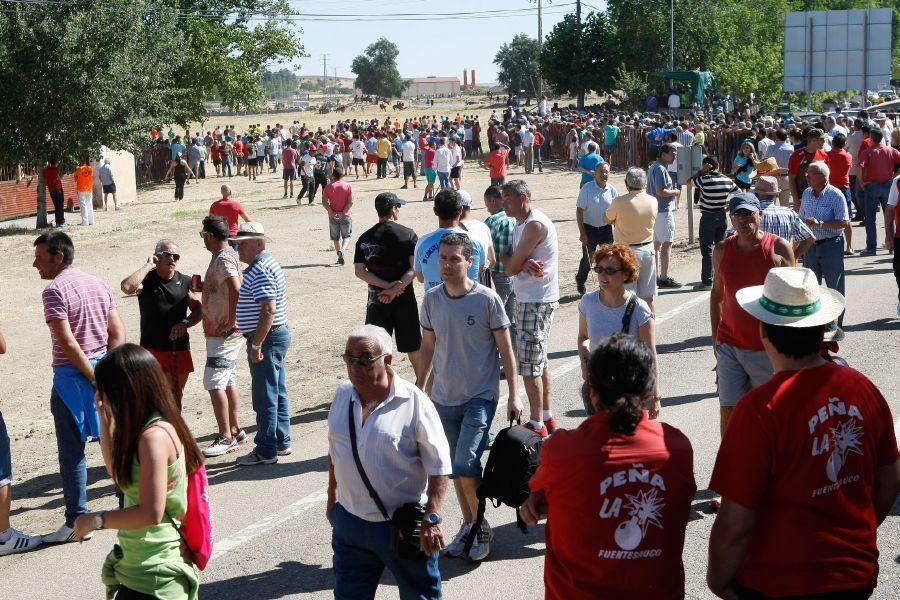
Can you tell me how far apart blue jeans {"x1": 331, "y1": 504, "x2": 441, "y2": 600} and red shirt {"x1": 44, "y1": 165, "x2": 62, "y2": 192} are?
25341 mm

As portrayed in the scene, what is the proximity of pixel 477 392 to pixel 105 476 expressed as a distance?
380 cm

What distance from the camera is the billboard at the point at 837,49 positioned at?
34.6 metres

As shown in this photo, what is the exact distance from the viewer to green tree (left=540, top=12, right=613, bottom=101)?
3066 inches

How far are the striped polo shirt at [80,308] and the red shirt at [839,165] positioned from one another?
11661 millimetres

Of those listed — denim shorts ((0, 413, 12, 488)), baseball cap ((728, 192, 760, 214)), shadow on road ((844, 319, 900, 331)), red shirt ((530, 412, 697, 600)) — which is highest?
baseball cap ((728, 192, 760, 214))

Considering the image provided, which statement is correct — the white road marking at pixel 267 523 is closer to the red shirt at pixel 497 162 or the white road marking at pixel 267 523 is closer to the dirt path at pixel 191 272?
the dirt path at pixel 191 272

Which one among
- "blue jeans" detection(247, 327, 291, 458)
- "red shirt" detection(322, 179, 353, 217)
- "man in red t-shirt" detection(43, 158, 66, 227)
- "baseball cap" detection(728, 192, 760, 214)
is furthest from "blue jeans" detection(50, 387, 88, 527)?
"man in red t-shirt" detection(43, 158, 66, 227)

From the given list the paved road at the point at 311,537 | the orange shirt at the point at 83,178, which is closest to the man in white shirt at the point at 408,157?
the orange shirt at the point at 83,178

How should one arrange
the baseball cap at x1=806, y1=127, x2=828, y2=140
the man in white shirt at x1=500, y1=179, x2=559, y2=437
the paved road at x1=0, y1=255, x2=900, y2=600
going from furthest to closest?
the baseball cap at x1=806, y1=127, x2=828, y2=140, the man in white shirt at x1=500, y1=179, x2=559, y2=437, the paved road at x1=0, y1=255, x2=900, y2=600

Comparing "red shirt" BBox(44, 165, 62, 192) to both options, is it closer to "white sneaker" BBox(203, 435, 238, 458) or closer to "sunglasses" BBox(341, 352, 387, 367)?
"white sneaker" BBox(203, 435, 238, 458)

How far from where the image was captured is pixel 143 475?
13.2 feet

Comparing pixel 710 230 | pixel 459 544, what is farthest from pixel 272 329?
pixel 710 230

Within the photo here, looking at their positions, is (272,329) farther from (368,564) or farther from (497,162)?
(497,162)

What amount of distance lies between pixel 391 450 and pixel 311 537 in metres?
2.37
